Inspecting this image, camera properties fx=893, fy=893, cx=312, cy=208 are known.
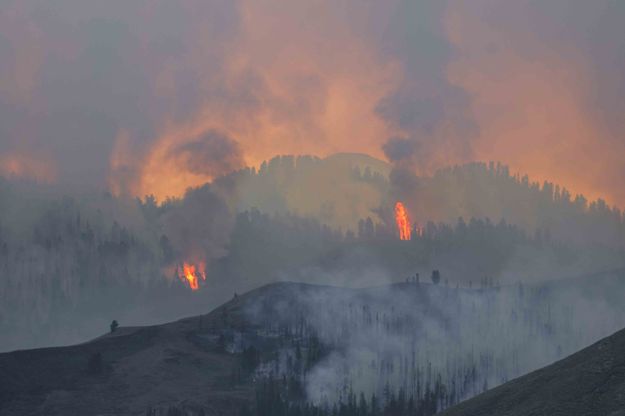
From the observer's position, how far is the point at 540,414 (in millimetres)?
181375

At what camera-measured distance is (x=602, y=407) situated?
6673 inches

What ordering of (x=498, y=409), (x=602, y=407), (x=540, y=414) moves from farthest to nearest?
(x=498, y=409) → (x=540, y=414) → (x=602, y=407)

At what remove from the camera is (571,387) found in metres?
187

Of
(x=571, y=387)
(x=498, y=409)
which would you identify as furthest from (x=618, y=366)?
(x=498, y=409)

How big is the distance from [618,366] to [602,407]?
1915 centimetres

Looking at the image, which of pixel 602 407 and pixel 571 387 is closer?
pixel 602 407

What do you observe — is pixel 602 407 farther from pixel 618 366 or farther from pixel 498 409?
pixel 498 409

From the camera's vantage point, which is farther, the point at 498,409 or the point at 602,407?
the point at 498,409

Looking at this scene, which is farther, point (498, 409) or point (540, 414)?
point (498, 409)

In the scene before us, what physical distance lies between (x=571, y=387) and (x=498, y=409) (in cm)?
1846

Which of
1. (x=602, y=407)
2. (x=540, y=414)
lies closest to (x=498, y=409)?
(x=540, y=414)

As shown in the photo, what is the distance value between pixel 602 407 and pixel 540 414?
602 inches

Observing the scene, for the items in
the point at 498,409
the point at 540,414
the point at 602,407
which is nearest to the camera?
the point at 602,407

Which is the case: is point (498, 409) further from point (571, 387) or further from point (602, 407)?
point (602, 407)
